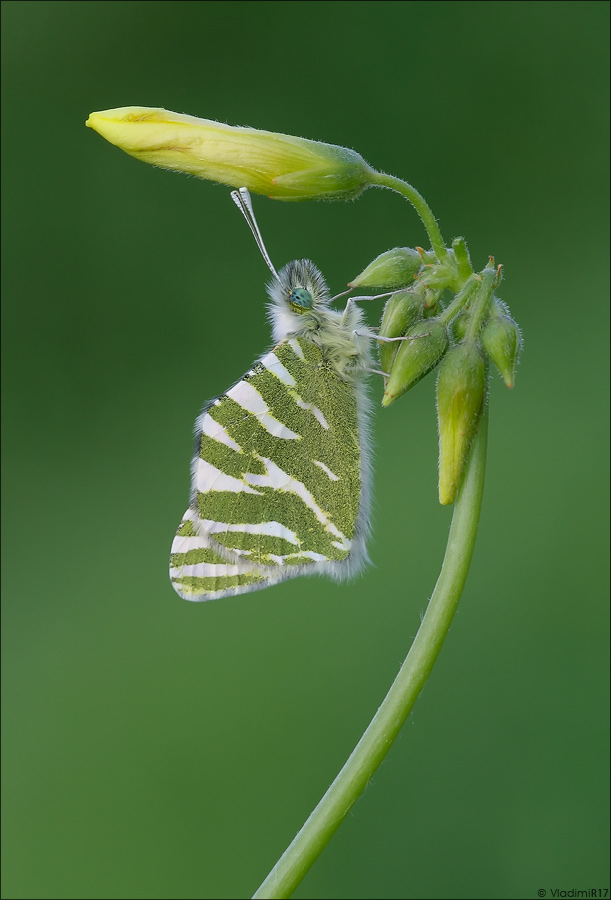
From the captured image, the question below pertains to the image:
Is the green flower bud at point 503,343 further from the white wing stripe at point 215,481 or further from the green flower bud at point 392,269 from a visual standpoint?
the white wing stripe at point 215,481

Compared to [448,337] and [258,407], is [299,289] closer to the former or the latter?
[258,407]

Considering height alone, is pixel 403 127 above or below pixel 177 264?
above

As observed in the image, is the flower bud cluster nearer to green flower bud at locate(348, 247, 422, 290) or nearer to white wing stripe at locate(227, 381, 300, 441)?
green flower bud at locate(348, 247, 422, 290)

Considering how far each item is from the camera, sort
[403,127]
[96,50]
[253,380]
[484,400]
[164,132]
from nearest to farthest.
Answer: [484,400]
[164,132]
[253,380]
[403,127]
[96,50]

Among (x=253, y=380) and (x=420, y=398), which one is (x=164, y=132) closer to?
(x=253, y=380)

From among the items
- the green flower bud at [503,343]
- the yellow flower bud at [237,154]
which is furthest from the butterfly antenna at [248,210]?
the green flower bud at [503,343]

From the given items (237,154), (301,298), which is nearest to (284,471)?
(301,298)

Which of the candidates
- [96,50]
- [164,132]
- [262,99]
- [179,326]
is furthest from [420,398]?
[164,132]
